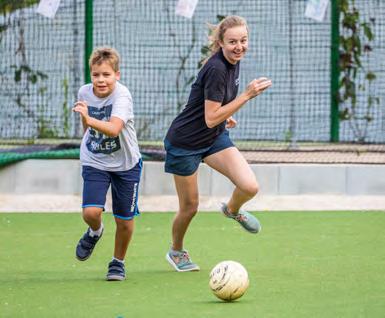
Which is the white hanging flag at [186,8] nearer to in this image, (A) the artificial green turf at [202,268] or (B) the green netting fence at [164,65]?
(B) the green netting fence at [164,65]

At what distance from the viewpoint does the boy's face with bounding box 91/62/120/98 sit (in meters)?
7.86

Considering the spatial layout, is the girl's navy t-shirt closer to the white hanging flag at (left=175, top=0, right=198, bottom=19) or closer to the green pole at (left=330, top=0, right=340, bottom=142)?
the white hanging flag at (left=175, top=0, right=198, bottom=19)

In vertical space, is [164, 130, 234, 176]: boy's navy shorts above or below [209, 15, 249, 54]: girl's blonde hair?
below

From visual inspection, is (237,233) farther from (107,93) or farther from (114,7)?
(114,7)

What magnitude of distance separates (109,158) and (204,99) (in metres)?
0.77

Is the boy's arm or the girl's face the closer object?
the boy's arm

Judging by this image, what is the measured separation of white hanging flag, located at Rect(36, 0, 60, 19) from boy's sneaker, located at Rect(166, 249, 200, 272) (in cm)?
542

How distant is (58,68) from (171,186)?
102 inches

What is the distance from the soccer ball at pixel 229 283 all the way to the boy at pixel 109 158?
1155 mm

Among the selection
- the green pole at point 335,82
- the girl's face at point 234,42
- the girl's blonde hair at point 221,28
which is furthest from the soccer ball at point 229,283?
the green pole at point 335,82

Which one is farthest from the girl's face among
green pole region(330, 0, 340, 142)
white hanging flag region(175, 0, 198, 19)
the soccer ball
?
green pole region(330, 0, 340, 142)

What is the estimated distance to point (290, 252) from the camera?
30.1 feet

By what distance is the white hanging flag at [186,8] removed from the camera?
13.4m

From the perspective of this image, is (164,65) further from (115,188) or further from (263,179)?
(115,188)
